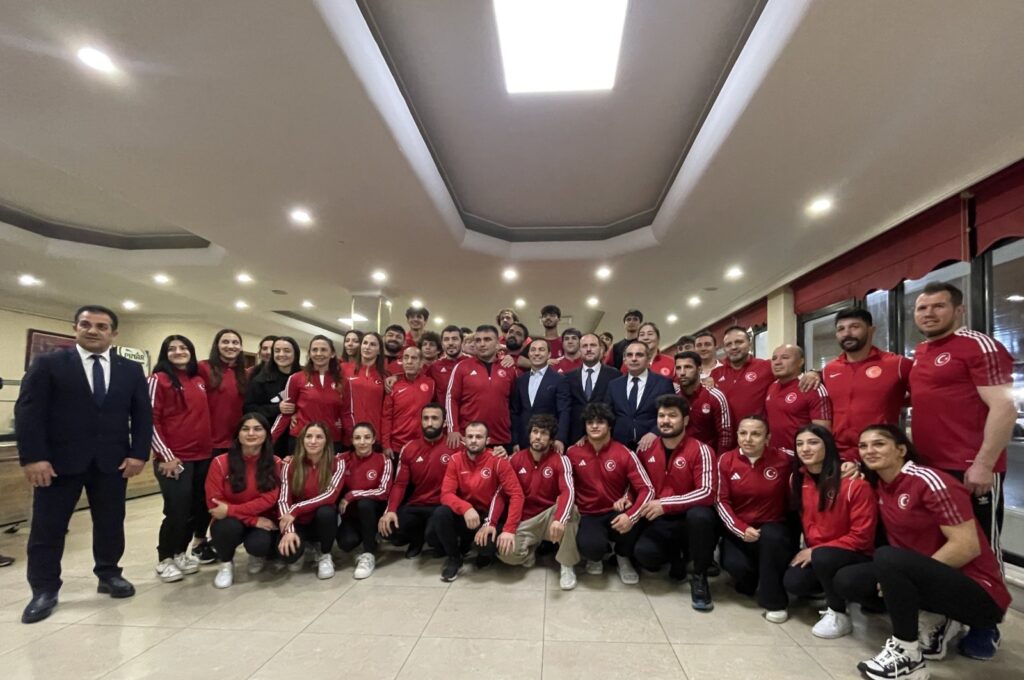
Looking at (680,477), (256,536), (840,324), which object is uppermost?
(840,324)

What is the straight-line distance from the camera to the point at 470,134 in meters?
4.07

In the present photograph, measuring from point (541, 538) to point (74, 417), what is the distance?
2805mm

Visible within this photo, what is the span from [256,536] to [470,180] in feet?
11.9

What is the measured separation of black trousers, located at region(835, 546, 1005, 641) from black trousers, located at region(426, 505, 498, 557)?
2055 mm

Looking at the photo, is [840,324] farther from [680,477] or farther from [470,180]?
[470,180]

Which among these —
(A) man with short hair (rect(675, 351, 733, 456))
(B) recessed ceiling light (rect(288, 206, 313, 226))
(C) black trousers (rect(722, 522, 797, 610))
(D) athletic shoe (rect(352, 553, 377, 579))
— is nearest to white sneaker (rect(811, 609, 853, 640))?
(C) black trousers (rect(722, 522, 797, 610))

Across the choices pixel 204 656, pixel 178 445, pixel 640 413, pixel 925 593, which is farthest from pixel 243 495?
pixel 925 593

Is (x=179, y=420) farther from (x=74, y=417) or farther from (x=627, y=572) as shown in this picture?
(x=627, y=572)

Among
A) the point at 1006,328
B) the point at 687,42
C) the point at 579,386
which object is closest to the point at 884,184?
the point at 1006,328

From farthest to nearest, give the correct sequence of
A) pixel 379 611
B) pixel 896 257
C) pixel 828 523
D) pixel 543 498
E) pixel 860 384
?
pixel 896 257 → pixel 543 498 → pixel 860 384 → pixel 379 611 → pixel 828 523

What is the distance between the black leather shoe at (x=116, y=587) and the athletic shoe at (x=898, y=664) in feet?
12.3

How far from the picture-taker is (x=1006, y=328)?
145 inches

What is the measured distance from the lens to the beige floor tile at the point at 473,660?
198cm

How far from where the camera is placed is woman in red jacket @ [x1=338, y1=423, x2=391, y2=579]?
10.8ft
